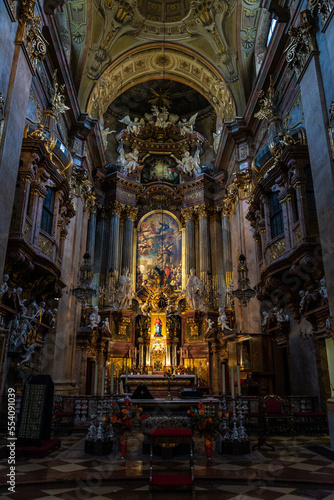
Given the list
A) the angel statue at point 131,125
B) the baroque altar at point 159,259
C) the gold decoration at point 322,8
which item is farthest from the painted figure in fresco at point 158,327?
the gold decoration at point 322,8

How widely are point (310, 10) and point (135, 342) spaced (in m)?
15.9

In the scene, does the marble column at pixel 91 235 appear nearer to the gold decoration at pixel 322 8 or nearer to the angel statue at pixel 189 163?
the angel statue at pixel 189 163

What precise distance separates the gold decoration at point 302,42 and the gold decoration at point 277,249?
15.2ft

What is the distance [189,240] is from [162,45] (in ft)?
34.5

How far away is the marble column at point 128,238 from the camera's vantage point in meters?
21.4

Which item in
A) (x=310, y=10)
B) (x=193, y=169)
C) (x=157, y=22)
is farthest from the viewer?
(x=193, y=169)

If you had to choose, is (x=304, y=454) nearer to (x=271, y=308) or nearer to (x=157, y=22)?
(x=271, y=308)

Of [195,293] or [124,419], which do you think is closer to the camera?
[124,419]

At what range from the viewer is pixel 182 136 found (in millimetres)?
24469

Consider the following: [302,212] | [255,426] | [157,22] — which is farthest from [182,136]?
[255,426]

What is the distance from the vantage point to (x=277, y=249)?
11555 millimetres

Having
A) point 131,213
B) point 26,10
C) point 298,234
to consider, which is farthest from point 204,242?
point 26,10

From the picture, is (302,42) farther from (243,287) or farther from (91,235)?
(91,235)

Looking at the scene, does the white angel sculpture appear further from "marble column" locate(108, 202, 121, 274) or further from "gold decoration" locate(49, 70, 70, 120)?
"gold decoration" locate(49, 70, 70, 120)
